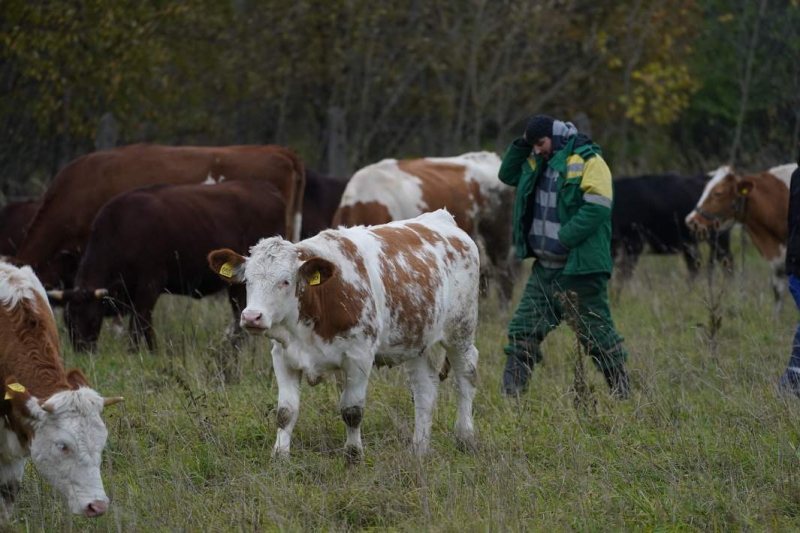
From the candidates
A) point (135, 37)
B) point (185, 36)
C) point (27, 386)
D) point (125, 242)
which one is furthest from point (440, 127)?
point (27, 386)

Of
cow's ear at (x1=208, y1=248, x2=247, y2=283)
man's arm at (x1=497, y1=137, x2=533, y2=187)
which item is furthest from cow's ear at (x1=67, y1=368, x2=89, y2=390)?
man's arm at (x1=497, y1=137, x2=533, y2=187)

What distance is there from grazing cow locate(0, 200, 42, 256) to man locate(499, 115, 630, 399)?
7.03 meters

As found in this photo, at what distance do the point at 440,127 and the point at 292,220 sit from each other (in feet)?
33.8

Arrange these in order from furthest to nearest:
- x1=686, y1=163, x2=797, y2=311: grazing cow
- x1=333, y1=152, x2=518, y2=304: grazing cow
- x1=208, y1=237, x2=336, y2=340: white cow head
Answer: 1. x1=686, y1=163, x2=797, y2=311: grazing cow
2. x1=333, y1=152, x2=518, y2=304: grazing cow
3. x1=208, y1=237, x2=336, y2=340: white cow head

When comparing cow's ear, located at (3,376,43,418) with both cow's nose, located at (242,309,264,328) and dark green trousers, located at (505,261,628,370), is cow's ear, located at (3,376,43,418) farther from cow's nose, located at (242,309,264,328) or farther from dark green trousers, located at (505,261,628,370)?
dark green trousers, located at (505,261,628,370)

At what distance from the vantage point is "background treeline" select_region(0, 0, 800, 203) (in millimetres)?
16250

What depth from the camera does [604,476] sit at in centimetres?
595

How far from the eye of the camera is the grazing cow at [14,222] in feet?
43.1

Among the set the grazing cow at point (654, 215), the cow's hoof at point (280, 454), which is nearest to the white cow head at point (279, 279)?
the cow's hoof at point (280, 454)

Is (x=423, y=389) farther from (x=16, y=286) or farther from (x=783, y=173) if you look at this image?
(x=783, y=173)

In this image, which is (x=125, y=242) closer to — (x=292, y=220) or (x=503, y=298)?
(x=292, y=220)

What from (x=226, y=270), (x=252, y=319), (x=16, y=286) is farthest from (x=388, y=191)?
(x=16, y=286)

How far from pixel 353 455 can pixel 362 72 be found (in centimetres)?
1556

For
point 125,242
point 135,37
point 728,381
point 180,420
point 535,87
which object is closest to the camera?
point 180,420
